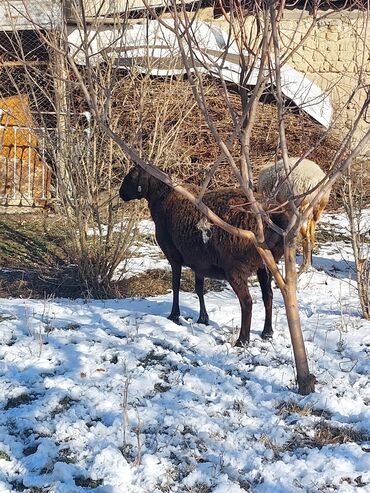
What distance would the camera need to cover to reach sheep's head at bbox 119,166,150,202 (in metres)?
6.66

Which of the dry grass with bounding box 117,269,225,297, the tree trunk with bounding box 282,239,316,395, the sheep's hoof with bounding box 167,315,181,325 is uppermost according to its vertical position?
the tree trunk with bounding box 282,239,316,395

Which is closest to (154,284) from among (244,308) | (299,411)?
(244,308)

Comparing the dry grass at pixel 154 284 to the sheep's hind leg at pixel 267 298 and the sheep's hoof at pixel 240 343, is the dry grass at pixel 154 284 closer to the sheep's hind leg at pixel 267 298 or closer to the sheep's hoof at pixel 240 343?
the sheep's hind leg at pixel 267 298

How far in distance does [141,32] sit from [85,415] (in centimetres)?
579

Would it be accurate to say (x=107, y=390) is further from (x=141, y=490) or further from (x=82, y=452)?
(x=141, y=490)

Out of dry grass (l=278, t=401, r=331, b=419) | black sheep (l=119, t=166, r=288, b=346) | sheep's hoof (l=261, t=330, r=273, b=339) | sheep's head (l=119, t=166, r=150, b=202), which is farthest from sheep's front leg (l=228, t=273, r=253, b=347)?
sheep's head (l=119, t=166, r=150, b=202)

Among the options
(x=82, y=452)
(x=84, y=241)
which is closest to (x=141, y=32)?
(x=84, y=241)

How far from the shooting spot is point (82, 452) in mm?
3852

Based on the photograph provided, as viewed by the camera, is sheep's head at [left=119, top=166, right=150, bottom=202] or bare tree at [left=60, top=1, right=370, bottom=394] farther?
sheep's head at [left=119, top=166, right=150, bottom=202]

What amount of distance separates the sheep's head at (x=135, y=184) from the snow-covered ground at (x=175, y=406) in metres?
1.21

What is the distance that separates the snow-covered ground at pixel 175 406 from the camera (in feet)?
12.0

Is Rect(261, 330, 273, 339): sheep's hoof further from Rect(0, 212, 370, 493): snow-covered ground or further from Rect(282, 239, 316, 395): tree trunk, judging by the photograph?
Rect(282, 239, 316, 395): tree trunk

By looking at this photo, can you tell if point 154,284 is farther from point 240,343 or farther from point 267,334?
point 240,343

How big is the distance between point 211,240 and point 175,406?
Result: 1767 mm
